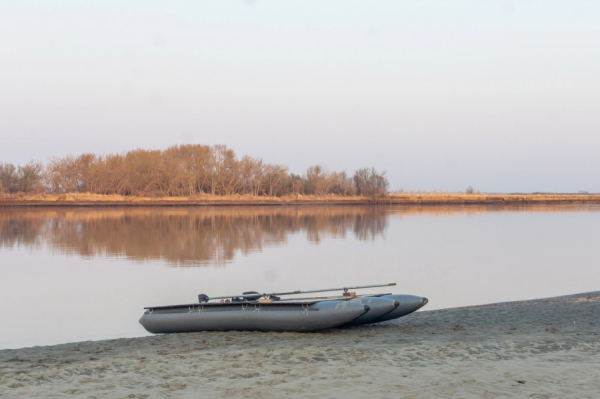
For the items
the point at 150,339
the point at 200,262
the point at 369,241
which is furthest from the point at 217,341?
the point at 369,241

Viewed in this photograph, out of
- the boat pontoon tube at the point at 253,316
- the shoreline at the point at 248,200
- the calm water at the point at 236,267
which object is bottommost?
the calm water at the point at 236,267

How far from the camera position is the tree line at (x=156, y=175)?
80.6 m

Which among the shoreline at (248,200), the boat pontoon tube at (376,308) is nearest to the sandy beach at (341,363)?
the boat pontoon tube at (376,308)

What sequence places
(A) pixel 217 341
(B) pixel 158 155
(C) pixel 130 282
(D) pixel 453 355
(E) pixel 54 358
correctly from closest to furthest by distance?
(D) pixel 453 355
(E) pixel 54 358
(A) pixel 217 341
(C) pixel 130 282
(B) pixel 158 155

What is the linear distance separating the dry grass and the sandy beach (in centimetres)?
6753

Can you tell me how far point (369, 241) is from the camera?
3166 cm

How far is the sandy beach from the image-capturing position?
680 centimetres

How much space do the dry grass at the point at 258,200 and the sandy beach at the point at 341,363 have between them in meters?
67.5

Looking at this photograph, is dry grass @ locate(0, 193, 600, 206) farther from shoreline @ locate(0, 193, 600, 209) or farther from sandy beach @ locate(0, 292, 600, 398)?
sandy beach @ locate(0, 292, 600, 398)

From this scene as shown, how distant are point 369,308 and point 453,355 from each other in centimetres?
221

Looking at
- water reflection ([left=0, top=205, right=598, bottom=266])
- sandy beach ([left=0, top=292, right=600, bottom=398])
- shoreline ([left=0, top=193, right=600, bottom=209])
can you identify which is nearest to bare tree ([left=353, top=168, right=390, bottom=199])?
shoreline ([left=0, top=193, right=600, bottom=209])

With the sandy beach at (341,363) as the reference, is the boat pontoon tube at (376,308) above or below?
above

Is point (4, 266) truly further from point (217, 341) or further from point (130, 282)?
point (217, 341)

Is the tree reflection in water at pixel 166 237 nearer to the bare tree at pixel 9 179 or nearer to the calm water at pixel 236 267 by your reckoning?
the calm water at pixel 236 267
